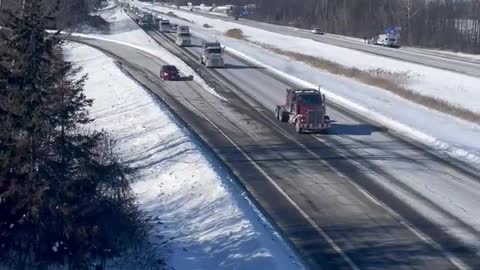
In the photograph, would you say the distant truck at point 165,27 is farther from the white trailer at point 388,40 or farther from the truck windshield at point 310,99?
the truck windshield at point 310,99

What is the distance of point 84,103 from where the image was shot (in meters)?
19.6

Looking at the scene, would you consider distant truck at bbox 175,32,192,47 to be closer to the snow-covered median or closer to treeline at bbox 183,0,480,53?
treeline at bbox 183,0,480,53

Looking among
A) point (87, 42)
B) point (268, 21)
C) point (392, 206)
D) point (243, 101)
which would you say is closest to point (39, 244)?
point (392, 206)

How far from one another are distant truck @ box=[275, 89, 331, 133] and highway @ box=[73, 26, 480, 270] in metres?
0.48

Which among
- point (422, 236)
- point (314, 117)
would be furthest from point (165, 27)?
point (422, 236)

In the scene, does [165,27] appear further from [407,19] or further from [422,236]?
[422,236]

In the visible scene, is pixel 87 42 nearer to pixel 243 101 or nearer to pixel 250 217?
pixel 243 101

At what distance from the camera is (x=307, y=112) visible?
3603 centimetres

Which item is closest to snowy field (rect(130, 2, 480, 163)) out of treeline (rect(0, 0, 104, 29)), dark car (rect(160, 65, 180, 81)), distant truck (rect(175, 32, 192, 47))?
distant truck (rect(175, 32, 192, 47))

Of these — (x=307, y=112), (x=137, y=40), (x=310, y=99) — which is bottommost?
(x=137, y=40)

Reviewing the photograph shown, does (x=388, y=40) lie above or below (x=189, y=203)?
below

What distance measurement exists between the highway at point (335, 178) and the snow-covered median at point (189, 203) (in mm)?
732

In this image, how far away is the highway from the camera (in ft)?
64.7

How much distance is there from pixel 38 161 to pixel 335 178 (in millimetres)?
11193
